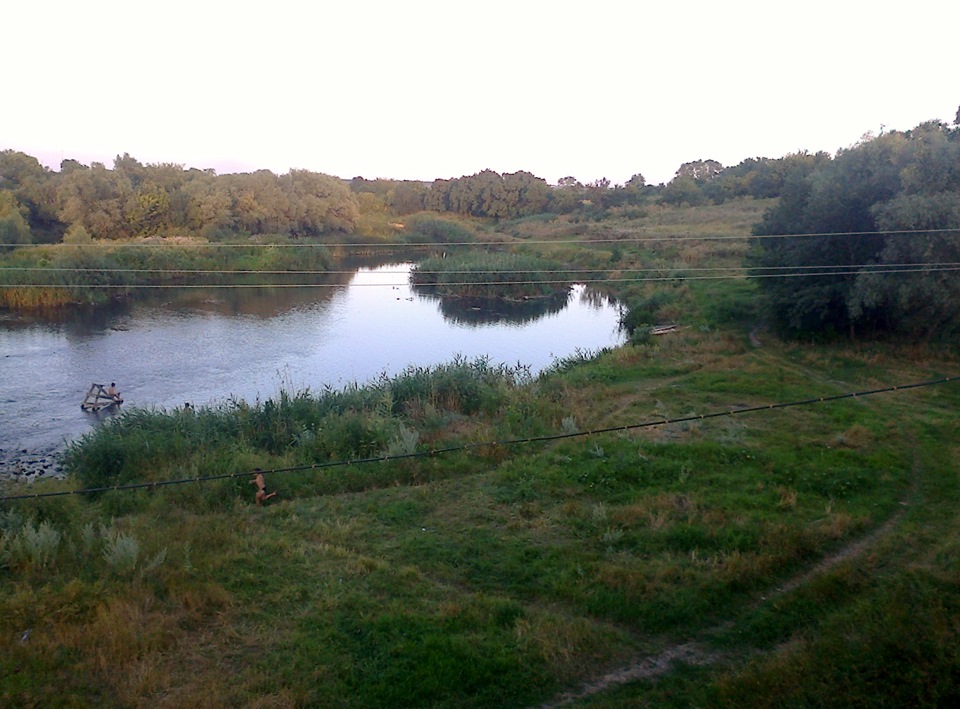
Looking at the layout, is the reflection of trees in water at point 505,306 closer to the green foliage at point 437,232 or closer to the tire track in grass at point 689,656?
the green foliage at point 437,232

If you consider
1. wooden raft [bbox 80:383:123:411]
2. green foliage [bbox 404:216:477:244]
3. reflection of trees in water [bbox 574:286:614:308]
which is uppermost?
green foliage [bbox 404:216:477:244]

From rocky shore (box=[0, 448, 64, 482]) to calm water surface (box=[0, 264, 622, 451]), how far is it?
0.44 meters

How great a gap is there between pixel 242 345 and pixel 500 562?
20999 millimetres

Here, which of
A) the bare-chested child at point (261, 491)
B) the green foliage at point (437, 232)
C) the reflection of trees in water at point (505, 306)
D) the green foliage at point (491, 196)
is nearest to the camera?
A: the bare-chested child at point (261, 491)

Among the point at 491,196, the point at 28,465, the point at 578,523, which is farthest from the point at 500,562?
the point at 491,196

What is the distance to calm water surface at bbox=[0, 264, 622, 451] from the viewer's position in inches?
810

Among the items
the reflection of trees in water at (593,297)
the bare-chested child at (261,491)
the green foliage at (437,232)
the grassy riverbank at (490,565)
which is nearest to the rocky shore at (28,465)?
the grassy riverbank at (490,565)

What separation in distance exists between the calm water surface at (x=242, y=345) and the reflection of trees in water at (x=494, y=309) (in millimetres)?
115

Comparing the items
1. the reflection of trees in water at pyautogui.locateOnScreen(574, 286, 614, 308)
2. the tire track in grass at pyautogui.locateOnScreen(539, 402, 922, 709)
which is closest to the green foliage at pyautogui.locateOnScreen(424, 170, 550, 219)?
the reflection of trees in water at pyautogui.locateOnScreen(574, 286, 614, 308)

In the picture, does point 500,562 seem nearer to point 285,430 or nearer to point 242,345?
point 285,430

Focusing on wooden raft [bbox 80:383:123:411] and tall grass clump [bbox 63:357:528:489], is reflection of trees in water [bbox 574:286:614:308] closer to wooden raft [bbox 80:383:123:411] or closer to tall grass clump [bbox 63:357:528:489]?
tall grass clump [bbox 63:357:528:489]

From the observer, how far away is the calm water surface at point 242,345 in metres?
20.6

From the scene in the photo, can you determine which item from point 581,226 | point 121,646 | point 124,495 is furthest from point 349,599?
point 581,226

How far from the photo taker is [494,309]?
3847 centimetres
